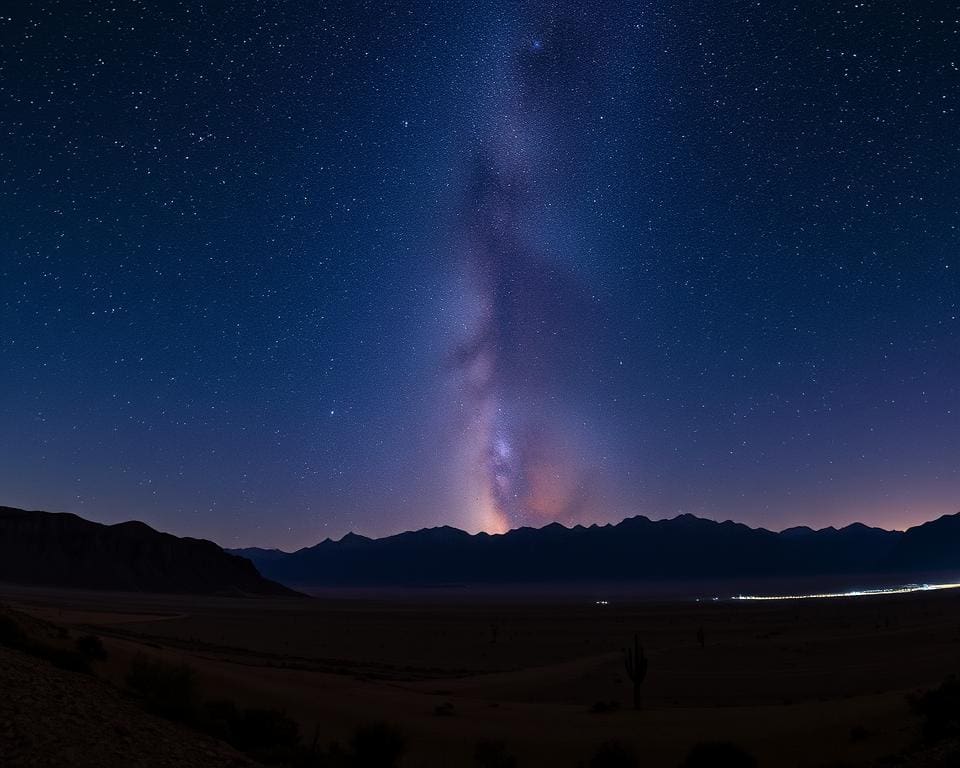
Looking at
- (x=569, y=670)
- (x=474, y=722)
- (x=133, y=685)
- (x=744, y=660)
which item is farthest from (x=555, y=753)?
(x=744, y=660)

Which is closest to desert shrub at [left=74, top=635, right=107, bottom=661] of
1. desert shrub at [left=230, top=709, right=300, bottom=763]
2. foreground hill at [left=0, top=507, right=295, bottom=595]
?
desert shrub at [left=230, top=709, right=300, bottom=763]

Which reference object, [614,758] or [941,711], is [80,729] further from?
[941,711]

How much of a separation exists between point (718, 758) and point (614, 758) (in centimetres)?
217

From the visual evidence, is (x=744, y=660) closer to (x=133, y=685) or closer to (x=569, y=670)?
(x=569, y=670)

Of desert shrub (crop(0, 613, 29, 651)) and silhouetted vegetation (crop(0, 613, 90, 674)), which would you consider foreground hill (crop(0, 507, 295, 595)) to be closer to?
desert shrub (crop(0, 613, 29, 651))

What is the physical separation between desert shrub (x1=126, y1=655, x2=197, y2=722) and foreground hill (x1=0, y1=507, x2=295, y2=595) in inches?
5934

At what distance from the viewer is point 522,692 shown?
3078cm

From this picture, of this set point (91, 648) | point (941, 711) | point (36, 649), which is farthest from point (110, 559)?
point (941, 711)

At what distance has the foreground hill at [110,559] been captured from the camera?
151 metres

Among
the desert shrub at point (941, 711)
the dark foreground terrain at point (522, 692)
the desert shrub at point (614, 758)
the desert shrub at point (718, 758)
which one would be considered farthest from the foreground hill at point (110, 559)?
the desert shrub at point (941, 711)

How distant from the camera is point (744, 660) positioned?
3934 centimetres

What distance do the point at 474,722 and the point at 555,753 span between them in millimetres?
4127

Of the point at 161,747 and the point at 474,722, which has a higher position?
the point at 161,747

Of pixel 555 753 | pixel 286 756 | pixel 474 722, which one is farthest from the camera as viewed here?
pixel 474 722
